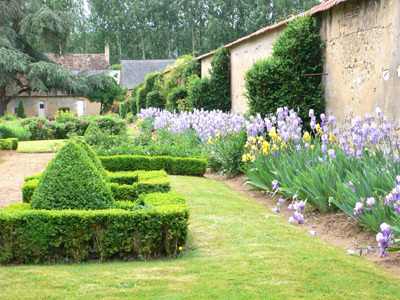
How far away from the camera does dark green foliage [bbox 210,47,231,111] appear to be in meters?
18.7

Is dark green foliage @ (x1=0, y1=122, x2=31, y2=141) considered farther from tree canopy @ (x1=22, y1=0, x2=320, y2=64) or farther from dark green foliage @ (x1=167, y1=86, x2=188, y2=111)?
tree canopy @ (x1=22, y1=0, x2=320, y2=64)

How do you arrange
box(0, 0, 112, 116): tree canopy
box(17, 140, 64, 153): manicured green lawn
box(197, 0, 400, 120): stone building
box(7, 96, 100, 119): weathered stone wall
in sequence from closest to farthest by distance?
box(197, 0, 400, 120): stone building, box(17, 140, 64, 153): manicured green lawn, box(0, 0, 112, 116): tree canopy, box(7, 96, 100, 119): weathered stone wall

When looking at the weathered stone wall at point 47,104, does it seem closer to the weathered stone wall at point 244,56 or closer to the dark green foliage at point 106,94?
the dark green foliage at point 106,94

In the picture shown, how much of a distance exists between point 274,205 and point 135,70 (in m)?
39.2

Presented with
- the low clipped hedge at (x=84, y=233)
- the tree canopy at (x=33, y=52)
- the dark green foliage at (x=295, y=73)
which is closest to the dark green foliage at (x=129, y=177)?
the low clipped hedge at (x=84, y=233)

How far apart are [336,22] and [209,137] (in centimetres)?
387

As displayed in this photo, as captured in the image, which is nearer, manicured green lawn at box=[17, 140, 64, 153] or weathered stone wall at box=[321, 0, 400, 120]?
weathered stone wall at box=[321, 0, 400, 120]

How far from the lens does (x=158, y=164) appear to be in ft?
33.0

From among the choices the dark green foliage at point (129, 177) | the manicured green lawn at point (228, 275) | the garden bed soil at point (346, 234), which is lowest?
the garden bed soil at point (346, 234)

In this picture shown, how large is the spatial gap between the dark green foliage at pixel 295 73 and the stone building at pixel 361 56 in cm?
23

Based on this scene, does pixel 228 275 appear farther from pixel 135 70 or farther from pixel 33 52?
pixel 135 70

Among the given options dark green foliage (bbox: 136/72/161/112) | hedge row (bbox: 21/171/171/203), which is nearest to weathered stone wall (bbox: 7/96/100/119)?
dark green foliage (bbox: 136/72/161/112)

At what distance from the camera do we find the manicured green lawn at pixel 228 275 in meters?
3.49

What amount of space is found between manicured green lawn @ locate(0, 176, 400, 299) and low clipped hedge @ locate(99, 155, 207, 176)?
15.5 ft
